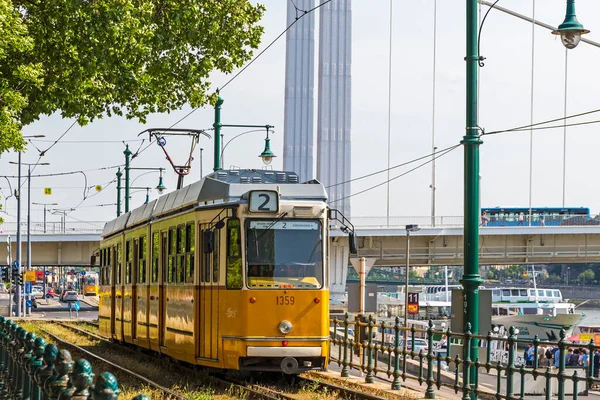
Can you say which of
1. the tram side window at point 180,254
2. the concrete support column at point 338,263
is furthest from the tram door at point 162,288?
the concrete support column at point 338,263

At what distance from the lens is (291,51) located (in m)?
133

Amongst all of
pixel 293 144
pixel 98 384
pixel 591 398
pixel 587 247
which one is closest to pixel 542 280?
pixel 293 144

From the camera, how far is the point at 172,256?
18781 mm

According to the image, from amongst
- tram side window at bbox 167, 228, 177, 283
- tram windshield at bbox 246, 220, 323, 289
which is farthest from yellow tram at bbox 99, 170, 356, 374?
tram side window at bbox 167, 228, 177, 283

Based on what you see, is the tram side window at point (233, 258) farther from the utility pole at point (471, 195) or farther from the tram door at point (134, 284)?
the tram door at point (134, 284)

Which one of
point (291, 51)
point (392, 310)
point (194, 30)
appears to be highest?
point (291, 51)

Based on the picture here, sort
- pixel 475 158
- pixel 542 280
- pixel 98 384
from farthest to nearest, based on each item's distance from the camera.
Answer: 1. pixel 542 280
2. pixel 475 158
3. pixel 98 384

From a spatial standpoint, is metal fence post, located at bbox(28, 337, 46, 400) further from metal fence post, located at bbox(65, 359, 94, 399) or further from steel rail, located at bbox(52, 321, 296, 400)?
steel rail, located at bbox(52, 321, 296, 400)

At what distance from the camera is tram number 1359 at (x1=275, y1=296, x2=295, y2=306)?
1619cm

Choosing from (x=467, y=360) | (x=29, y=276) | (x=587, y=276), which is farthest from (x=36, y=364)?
(x=587, y=276)

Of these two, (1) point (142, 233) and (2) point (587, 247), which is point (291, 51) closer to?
(2) point (587, 247)

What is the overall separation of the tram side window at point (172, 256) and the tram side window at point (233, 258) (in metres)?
2.50

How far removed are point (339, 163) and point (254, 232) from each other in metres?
113

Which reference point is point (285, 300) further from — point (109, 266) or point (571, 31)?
point (109, 266)
